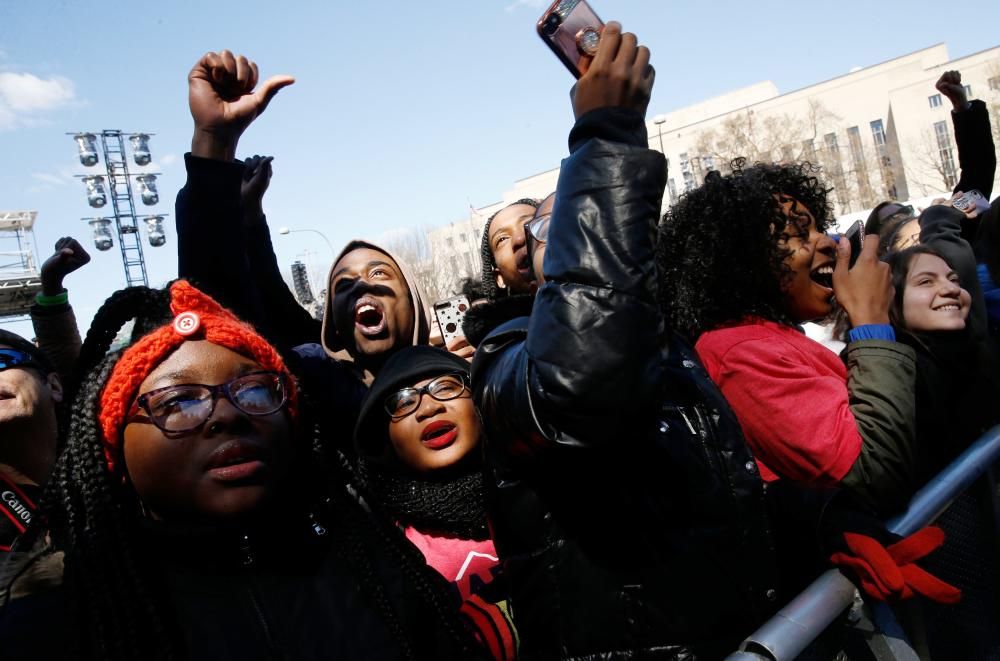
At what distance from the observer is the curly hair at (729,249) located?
2148 millimetres

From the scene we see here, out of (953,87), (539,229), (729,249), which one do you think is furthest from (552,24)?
(953,87)

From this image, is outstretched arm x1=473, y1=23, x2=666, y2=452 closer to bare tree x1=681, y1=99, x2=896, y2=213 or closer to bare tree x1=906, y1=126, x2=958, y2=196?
bare tree x1=681, y1=99, x2=896, y2=213

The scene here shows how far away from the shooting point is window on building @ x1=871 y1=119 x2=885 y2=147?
182 ft

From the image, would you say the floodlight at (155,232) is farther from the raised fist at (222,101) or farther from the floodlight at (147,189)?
the raised fist at (222,101)

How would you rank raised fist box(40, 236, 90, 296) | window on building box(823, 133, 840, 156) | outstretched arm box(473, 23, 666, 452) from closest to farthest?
outstretched arm box(473, 23, 666, 452) < raised fist box(40, 236, 90, 296) < window on building box(823, 133, 840, 156)

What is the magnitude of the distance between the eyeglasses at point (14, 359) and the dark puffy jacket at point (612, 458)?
79.0 inches

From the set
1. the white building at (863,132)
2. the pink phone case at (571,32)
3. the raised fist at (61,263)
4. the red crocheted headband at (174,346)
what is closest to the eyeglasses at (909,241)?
the pink phone case at (571,32)

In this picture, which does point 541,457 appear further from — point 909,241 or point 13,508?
point 909,241

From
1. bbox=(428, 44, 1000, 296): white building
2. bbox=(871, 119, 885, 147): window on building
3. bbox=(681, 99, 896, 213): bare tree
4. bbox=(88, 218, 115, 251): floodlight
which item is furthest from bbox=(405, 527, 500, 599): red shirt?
bbox=(871, 119, 885, 147): window on building

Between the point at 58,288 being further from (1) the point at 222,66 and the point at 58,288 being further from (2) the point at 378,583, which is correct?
(2) the point at 378,583

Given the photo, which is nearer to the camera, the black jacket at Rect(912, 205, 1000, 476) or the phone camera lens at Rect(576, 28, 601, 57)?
the phone camera lens at Rect(576, 28, 601, 57)

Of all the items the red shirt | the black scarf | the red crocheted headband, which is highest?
the red crocheted headband

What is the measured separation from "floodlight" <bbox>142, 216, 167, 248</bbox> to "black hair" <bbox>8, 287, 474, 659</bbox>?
17751mm

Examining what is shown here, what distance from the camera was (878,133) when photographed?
5584 cm
